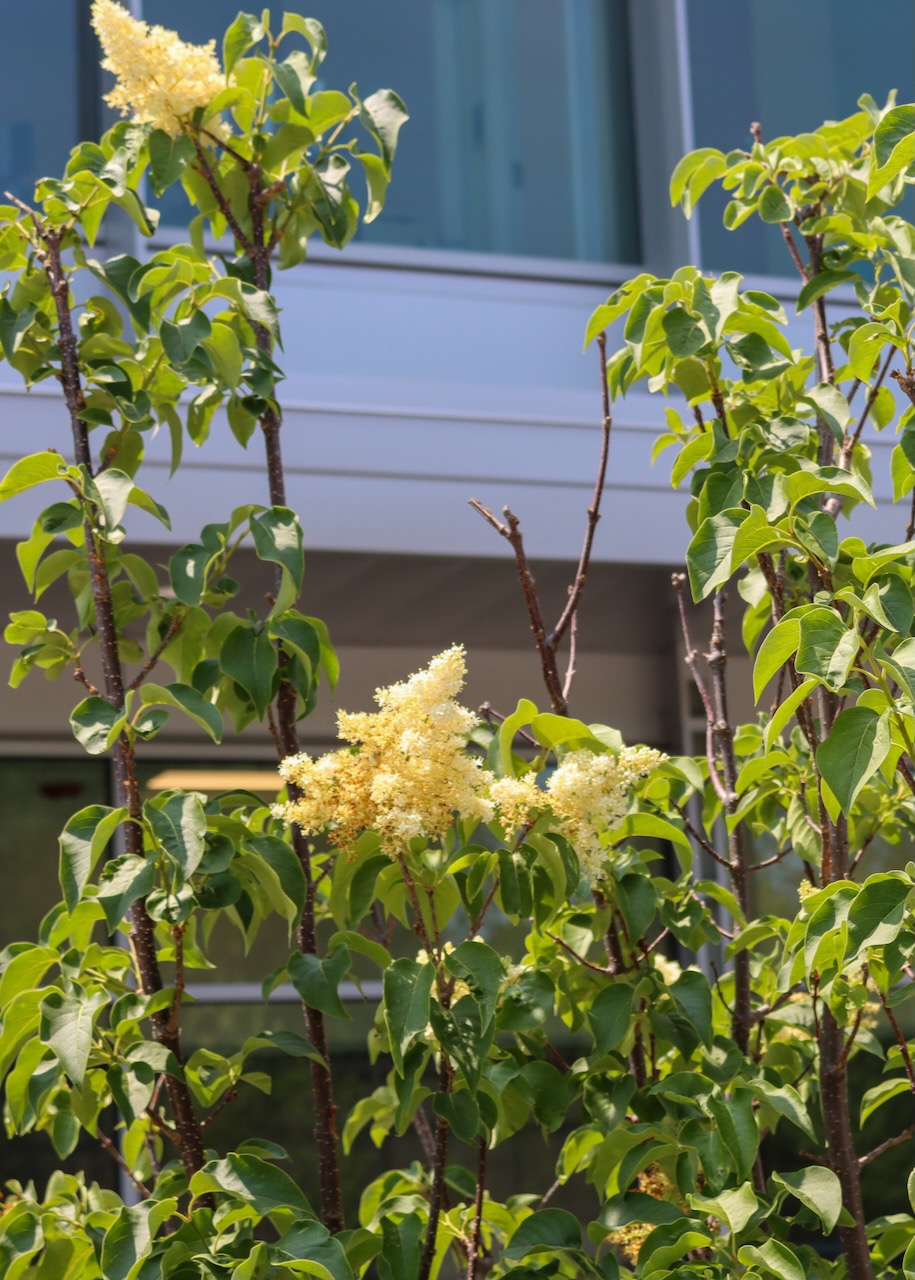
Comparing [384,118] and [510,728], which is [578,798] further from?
[384,118]

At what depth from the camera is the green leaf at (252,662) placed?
1809 mm

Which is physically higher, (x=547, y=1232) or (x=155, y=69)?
(x=155, y=69)

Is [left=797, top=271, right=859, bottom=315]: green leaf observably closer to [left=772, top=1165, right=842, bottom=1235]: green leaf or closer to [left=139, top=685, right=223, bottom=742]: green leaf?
[left=139, top=685, right=223, bottom=742]: green leaf

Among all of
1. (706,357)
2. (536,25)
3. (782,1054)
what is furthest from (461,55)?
(782,1054)

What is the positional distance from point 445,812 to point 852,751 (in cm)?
39

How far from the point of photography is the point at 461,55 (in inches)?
189

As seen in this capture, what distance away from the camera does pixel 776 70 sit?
500 centimetres

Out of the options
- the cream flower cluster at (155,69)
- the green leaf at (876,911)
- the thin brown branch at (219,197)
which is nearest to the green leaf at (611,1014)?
the green leaf at (876,911)

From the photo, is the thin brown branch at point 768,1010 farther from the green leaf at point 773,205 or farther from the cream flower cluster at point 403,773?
the green leaf at point 773,205

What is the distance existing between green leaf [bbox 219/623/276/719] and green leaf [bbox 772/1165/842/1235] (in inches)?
31.8

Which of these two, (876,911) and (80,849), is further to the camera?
(80,849)

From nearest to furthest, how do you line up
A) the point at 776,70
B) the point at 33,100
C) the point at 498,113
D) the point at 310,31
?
the point at 310,31 → the point at 33,100 → the point at 498,113 → the point at 776,70

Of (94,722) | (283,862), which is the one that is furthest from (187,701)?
(283,862)

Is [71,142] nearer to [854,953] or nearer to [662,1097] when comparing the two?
[662,1097]
